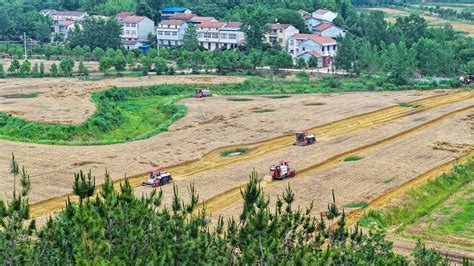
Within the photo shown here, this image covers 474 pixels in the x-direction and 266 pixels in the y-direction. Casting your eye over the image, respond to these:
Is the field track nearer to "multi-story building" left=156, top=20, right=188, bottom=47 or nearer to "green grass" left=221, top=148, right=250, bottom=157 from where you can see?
"green grass" left=221, top=148, right=250, bottom=157

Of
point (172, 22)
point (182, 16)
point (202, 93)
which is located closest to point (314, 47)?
point (172, 22)

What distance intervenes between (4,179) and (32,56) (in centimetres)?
5956

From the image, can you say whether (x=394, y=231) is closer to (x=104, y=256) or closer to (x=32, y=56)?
(x=104, y=256)

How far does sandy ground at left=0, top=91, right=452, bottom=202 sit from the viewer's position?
127ft

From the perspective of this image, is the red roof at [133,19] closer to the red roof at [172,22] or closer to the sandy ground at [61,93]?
the red roof at [172,22]

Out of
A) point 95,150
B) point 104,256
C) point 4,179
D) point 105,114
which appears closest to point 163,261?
point 104,256

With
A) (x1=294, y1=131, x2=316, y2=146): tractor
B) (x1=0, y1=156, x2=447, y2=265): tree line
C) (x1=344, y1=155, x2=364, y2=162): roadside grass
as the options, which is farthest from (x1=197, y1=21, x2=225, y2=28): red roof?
(x1=0, y1=156, x2=447, y2=265): tree line

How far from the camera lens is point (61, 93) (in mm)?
63562

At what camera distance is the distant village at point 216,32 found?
298 feet

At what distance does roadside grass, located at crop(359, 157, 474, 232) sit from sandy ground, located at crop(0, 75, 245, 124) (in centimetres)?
2291

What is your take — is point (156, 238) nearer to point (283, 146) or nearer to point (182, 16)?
point (283, 146)

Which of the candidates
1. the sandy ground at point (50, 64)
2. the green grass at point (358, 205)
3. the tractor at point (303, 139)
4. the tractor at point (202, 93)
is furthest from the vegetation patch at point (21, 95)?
the green grass at point (358, 205)

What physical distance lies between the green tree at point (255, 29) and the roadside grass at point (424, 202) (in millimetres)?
51816

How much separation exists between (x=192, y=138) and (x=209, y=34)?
51.7 m
